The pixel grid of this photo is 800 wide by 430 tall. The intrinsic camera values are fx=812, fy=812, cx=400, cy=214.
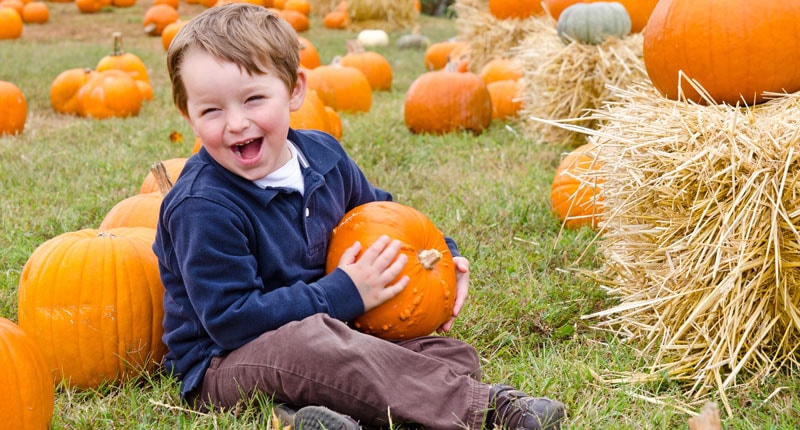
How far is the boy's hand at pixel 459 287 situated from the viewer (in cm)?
285

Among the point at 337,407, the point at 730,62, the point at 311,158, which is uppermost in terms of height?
the point at 730,62

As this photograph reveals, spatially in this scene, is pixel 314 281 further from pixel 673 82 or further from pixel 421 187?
pixel 421 187

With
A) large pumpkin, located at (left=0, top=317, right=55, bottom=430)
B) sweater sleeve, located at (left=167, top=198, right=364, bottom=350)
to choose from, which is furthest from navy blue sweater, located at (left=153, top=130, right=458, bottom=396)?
large pumpkin, located at (left=0, top=317, right=55, bottom=430)

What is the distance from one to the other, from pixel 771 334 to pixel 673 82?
103 centimetres

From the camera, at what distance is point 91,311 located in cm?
272

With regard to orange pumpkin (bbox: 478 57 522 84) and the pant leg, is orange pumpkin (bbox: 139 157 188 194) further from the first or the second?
orange pumpkin (bbox: 478 57 522 84)

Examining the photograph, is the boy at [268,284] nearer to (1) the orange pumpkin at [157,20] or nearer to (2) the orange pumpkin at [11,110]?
(2) the orange pumpkin at [11,110]

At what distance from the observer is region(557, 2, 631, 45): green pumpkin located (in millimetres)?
5871

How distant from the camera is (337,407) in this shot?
7.64ft

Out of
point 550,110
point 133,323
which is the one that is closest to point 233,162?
point 133,323

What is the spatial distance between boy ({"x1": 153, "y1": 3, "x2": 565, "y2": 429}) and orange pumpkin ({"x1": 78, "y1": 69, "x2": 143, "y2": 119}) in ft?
16.9

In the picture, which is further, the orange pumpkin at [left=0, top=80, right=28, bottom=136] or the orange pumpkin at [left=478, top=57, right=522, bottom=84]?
the orange pumpkin at [left=478, top=57, right=522, bottom=84]

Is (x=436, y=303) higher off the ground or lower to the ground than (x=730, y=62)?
lower

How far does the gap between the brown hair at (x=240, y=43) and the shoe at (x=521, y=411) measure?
118 centimetres
